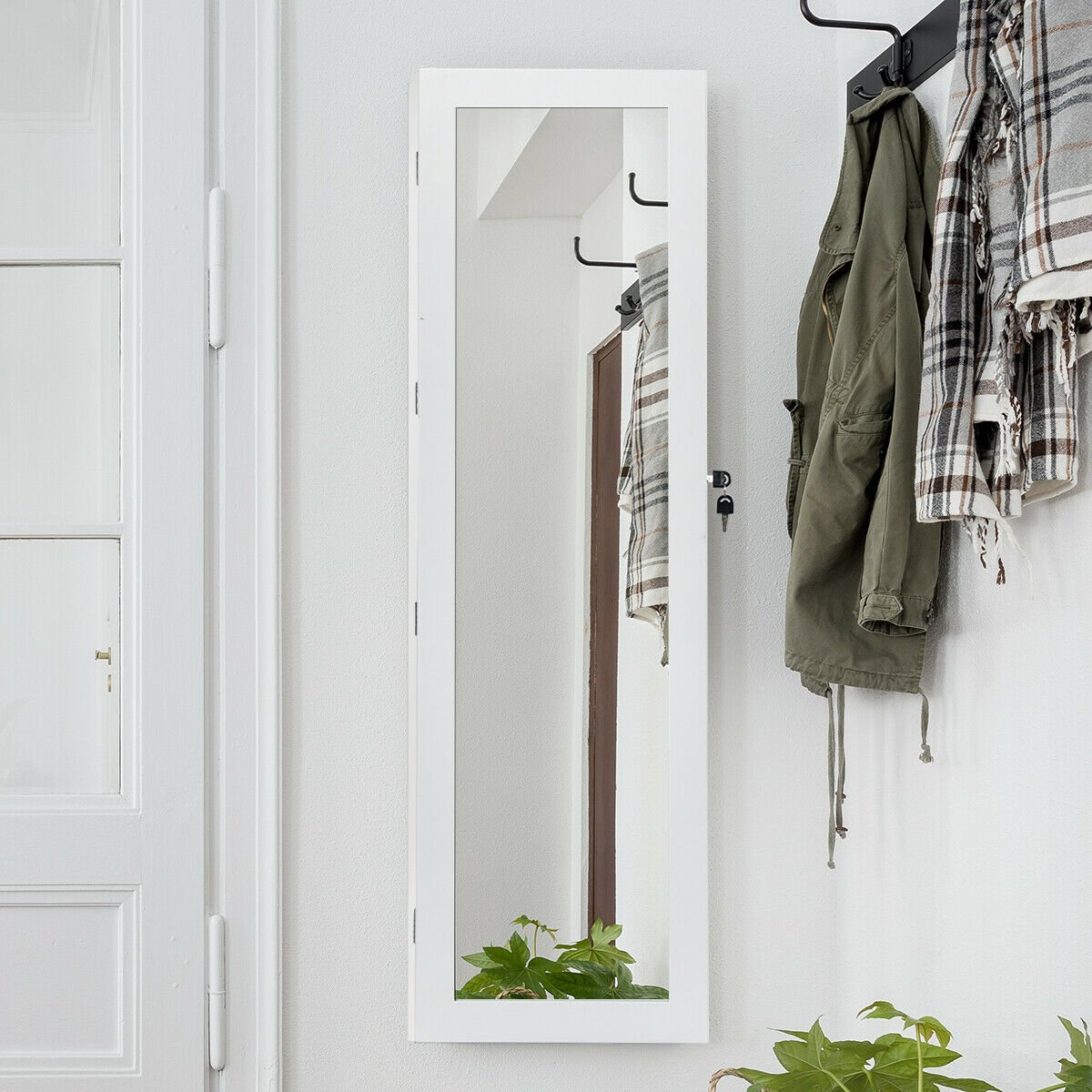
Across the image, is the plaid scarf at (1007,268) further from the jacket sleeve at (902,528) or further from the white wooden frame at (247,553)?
the white wooden frame at (247,553)

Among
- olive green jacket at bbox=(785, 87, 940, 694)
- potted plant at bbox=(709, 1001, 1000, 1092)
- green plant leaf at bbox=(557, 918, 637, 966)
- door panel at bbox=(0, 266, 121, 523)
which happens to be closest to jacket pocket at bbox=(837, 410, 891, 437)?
olive green jacket at bbox=(785, 87, 940, 694)

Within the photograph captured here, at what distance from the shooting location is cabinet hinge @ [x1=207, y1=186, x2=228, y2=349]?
139 cm

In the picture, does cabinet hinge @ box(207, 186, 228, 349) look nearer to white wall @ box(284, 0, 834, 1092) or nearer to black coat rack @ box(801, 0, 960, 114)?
white wall @ box(284, 0, 834, 1092)

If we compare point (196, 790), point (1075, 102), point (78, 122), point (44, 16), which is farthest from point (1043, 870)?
point (44, 16)

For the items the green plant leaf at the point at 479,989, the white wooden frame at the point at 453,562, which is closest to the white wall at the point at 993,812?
the white wooden frame at the point at 453,562

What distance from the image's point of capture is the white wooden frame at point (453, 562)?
135 cm

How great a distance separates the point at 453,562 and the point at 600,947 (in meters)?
0.50

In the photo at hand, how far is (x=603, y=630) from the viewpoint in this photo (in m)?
1.36

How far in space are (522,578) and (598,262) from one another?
0.40 meters

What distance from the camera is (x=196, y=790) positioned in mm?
1371

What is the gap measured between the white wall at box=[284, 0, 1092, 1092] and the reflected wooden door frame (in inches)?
5.9

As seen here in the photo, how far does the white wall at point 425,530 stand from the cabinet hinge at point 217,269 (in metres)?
0.08

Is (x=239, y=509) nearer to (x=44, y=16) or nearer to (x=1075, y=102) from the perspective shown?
(x=44, y=16)

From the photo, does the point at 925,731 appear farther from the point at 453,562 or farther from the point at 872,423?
the point at 453,562
